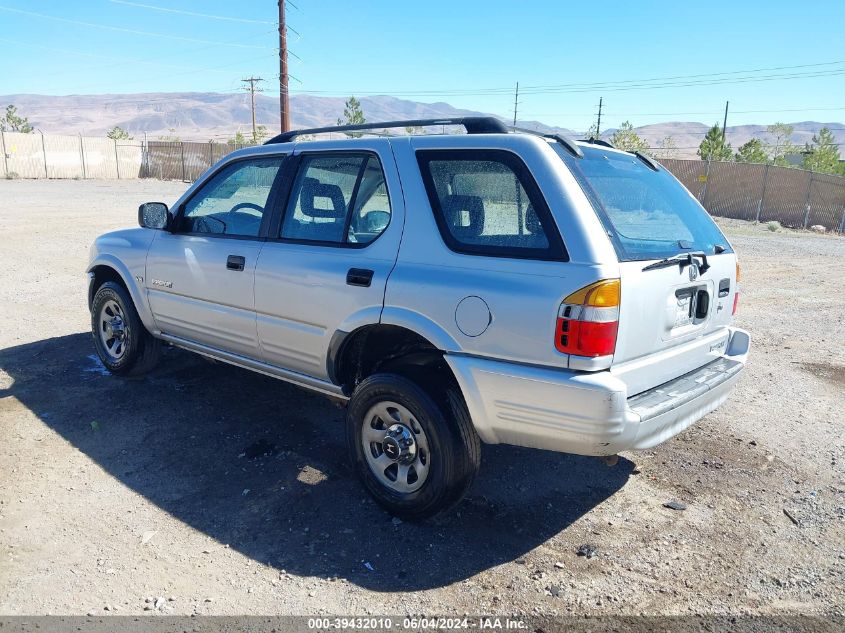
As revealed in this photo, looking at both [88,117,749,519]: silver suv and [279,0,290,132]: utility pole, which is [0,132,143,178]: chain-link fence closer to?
[279,0,290,132]: utility pole

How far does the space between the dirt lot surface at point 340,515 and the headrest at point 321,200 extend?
151 cm

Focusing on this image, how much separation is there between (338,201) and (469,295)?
120 cm

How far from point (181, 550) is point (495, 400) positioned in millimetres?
1672

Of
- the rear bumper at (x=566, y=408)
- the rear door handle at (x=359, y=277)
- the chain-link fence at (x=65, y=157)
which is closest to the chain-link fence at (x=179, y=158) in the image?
the chain-link fence at (x=65, y=157)

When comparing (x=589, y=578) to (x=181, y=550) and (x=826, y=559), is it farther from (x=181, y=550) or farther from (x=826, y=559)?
(x=181, y=550)

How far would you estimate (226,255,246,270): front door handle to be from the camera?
164 inches

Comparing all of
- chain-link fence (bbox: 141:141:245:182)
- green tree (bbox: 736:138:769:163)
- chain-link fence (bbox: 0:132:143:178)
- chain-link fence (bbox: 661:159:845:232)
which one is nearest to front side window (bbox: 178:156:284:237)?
chain-link fence (bbox: 661:159:845:232)

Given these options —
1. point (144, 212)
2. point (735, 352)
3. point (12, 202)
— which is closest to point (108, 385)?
point (144, 212)

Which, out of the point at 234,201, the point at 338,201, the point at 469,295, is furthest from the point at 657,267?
the point at 234,201

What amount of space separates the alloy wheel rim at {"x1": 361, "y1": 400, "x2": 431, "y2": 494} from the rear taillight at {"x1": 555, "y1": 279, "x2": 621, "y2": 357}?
910 mm

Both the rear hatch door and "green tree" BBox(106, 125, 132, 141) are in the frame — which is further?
"green tree" BBox(106, 125, 132, 141)

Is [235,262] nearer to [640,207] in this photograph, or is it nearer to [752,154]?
[640,207]

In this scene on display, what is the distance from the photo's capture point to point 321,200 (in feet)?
13.0

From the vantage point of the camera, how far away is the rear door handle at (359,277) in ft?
11.5
